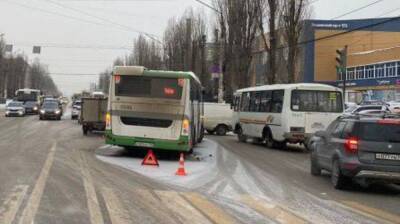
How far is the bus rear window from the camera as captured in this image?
1934cm

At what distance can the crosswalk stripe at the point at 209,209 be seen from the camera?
9288 millimetres

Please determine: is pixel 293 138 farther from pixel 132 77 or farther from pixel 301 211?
pixel 301 211

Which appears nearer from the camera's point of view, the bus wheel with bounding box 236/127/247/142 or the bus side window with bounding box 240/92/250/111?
the bus side window with bounding box 240/92/250/111

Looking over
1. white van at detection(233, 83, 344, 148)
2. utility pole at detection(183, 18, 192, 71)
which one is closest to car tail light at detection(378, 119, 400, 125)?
white van at detection(233, 83, 344, 148)

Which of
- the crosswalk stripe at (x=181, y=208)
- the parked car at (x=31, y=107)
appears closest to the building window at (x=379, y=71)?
the parked car at (x=31, y=107)

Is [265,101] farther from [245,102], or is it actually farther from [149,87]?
[149,87]

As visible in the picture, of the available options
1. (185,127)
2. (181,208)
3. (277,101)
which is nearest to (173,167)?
(185,127)

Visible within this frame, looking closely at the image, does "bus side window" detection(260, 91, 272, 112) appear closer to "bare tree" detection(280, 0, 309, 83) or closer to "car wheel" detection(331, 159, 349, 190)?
"bare tree" detection(280, 0, 309, 83)

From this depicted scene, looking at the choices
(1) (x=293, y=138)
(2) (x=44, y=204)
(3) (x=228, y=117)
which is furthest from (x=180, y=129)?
(3) (x=228, y=117)

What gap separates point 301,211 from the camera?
1046cm

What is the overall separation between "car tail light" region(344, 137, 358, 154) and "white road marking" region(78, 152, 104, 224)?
18.5 feet

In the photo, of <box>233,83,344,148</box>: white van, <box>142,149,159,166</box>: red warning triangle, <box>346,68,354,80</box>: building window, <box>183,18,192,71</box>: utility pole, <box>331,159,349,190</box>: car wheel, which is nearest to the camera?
<box>331,159,349,190</box>: car wheel

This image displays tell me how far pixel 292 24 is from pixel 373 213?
98.1ft

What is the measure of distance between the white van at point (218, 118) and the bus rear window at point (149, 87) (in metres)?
19.1
